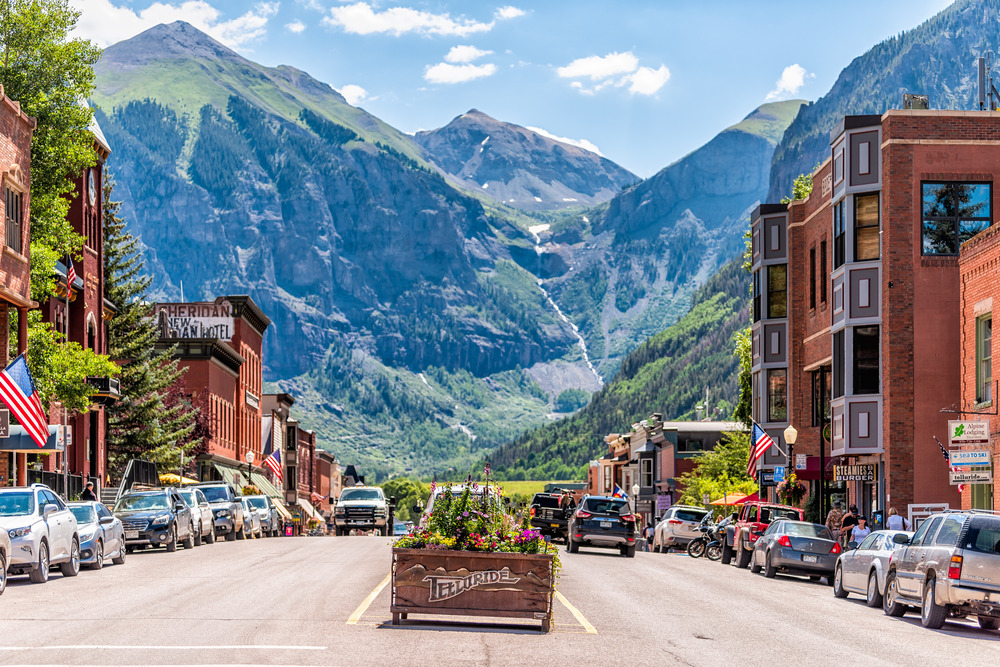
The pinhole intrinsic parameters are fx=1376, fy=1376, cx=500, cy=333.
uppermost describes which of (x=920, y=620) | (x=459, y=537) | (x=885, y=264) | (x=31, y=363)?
(x=885, y=264)

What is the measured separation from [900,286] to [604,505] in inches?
446

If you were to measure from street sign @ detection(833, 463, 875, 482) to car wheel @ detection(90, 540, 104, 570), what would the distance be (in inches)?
944

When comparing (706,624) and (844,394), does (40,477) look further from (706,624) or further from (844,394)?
(706,624)

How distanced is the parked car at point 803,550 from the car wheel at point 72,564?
55.0 ft

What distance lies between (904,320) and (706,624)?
78.9ft

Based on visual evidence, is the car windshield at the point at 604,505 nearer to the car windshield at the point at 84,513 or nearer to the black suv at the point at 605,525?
the black suv at the point at 605,525

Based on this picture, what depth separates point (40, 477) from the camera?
139 ft

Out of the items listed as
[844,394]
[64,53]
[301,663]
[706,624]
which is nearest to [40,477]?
[64,53]

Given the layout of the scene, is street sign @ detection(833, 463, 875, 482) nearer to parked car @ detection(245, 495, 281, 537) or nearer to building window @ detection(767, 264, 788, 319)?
building window @ detection(767, 264, 788, 319)

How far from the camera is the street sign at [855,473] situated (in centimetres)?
4347

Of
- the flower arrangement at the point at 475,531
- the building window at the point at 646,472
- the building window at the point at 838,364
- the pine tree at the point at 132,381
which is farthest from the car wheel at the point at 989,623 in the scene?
the building window at the point at 646,472

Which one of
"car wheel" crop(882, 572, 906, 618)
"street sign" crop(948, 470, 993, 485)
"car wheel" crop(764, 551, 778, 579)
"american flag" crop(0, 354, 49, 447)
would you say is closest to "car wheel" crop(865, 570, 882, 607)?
"car wheel" crop(882, 572, 906, 618)

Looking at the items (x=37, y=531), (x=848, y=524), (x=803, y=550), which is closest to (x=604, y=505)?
(x=848, y=524)

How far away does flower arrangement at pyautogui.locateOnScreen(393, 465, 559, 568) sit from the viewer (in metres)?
18.1
